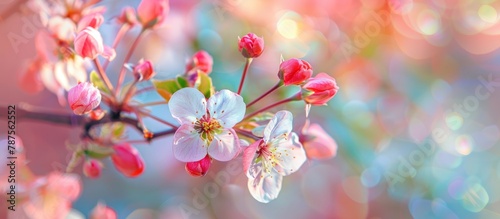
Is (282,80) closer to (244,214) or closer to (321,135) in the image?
(321,135)

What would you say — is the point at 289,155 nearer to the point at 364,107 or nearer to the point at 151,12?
the point at 151,12

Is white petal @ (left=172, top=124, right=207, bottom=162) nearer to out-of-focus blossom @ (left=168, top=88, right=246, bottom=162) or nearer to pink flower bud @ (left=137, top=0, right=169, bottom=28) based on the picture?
out-of-focus blossom @ (left=168, top=88, right=246, bottom=162)

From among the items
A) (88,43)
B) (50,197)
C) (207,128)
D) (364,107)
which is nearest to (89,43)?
(88,43)

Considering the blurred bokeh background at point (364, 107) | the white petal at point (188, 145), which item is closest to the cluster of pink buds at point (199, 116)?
the white petal at point (188, 145)

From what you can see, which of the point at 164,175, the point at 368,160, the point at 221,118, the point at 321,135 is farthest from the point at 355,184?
the point at 221,118

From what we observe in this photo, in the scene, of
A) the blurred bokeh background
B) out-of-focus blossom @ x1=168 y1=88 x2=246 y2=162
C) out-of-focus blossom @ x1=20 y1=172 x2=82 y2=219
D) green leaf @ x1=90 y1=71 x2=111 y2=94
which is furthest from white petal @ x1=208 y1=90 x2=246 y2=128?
the blurred bokeh background

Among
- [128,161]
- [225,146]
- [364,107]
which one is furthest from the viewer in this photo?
[364,107]

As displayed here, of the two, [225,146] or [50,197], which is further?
[50,197]
